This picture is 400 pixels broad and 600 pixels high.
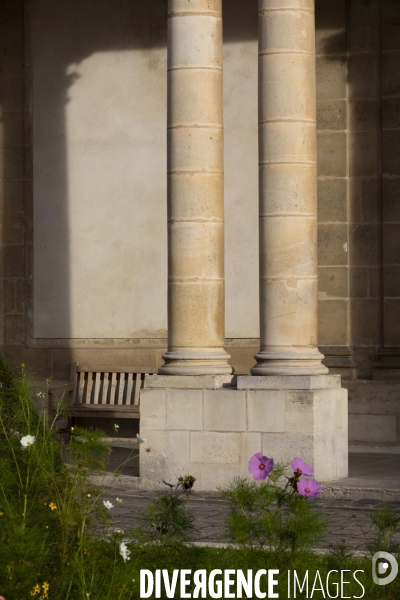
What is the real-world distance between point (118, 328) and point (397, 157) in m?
4.80

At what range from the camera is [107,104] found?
18.1 meters

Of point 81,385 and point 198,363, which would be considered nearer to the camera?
point 198,363

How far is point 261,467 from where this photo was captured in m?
5.71

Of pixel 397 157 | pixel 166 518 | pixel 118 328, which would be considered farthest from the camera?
pixel 118 328

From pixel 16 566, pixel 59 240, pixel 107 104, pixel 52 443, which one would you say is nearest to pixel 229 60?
pixel 107 104

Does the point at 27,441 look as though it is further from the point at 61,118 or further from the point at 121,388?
the point at 61,118

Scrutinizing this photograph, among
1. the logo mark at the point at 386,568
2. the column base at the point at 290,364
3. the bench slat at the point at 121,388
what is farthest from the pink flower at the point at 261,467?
the bench slat at the point at 121,388

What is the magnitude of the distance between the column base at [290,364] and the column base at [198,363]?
1.50ft

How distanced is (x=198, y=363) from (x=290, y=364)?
3.48 feet

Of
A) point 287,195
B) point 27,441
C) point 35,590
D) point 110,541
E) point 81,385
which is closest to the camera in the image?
point 35,590

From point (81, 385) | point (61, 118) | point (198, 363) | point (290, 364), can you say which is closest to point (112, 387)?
point (81, 385)

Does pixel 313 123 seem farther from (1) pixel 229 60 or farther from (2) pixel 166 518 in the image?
(2) pixel 166 518

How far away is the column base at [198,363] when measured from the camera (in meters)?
13.4

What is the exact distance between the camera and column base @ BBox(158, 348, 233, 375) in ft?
43.8
